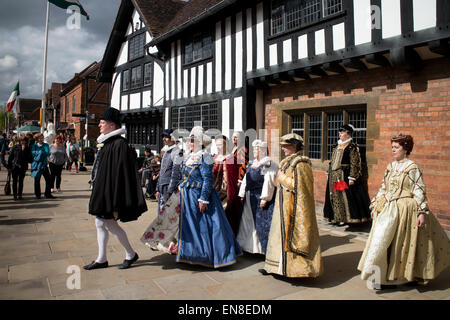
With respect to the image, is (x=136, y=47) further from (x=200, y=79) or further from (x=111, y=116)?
(x=111, y=116)

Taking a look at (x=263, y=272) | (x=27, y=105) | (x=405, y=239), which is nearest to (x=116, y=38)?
(x=263, y=272)

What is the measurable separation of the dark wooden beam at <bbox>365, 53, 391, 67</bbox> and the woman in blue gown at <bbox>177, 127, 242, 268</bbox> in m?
3.97

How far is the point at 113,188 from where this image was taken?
4.07 m

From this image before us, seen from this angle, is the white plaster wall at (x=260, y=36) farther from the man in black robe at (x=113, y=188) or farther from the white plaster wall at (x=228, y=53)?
the man in black robe at (x=113, y=188)

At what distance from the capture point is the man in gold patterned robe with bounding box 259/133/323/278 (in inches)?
149

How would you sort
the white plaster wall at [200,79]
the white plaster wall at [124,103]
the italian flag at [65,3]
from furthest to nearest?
the white plaster wall at [124,103], the italian flag at [65,3], the white plaster wall at [200,79]

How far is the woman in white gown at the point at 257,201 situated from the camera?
4508mm

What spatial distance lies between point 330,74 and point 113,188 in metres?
5.73

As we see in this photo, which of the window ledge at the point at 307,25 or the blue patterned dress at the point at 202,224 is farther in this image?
the window ledge at the point at 307,25

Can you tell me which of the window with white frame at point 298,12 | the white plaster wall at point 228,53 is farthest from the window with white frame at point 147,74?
the window with white frame at point 298,12

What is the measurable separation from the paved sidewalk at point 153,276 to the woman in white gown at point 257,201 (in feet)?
0.91

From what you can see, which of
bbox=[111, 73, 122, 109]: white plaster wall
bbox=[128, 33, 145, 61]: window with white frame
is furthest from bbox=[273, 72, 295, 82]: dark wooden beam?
bbox=[111, 73, 122, 109]: white plaster wall

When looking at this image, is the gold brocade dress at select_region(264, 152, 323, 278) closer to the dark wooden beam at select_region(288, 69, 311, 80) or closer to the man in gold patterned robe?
the man in gold patterned robe
